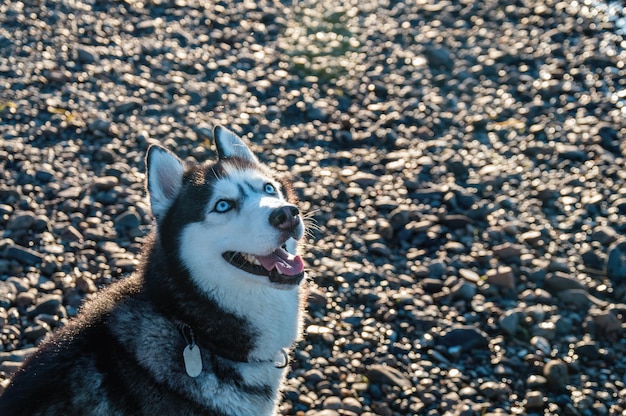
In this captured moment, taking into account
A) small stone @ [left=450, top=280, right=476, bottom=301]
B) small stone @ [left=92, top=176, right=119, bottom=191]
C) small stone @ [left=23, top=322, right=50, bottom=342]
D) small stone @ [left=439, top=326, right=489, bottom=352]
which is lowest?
small stone @ [left=23, top=322, right=50, bottom=342]

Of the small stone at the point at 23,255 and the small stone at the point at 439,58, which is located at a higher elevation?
the small stone at the point at 439,58

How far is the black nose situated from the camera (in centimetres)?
515

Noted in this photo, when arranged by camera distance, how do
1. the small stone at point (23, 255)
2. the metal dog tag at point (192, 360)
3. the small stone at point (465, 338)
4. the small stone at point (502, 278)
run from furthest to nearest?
the small stone at point (502, 278)
the small stone at point (23, 255)
the small stone at point (465, 338)
the metal dog tag at point (192, 360)

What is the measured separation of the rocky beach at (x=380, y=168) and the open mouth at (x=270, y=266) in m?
1.70

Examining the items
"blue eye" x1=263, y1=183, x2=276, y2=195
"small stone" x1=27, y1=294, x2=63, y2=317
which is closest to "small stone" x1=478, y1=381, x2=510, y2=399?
"blue eye" x1=263, y1=183, x2=276, y2=195

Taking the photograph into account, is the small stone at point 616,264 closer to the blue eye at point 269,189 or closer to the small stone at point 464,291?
the small stone at point 464,291

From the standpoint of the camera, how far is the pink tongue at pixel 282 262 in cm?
522

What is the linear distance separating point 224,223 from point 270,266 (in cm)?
42

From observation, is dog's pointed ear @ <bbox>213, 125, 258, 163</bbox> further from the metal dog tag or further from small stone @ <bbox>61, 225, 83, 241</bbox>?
small stone @ <bbox>61, 225, 83, 241</bbox>

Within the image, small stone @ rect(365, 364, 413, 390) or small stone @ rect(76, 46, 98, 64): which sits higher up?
small stone @ rect(76, 46, 98, 64)

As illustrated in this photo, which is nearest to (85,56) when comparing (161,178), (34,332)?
(34,332)

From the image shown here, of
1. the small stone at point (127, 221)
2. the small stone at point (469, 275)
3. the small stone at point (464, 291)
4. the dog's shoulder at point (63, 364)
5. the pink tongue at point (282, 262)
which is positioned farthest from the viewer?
the small stone at point (127, 221)

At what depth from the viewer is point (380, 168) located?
974 cm

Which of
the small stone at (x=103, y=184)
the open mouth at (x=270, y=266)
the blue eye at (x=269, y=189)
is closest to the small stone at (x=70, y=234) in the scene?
the small stone at (x=103, y=184)
